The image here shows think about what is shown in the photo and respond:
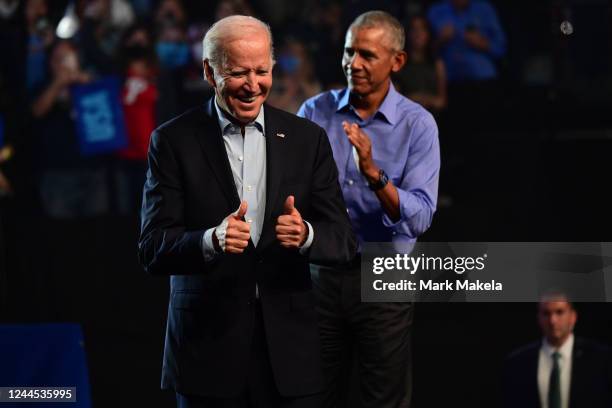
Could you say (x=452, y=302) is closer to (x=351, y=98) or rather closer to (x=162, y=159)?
(x=351, y=98)

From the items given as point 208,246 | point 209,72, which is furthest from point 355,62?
point 208,246

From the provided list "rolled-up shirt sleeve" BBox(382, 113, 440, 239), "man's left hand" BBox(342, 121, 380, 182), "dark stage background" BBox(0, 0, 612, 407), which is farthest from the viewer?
"dark stage background" BBox(0, 0, 612, 407)

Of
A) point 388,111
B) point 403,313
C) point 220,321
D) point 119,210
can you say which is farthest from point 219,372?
point 119,210

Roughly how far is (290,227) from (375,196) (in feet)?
3.00

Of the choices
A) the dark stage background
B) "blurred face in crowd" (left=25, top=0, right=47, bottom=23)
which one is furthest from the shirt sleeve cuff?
"blurred face in crowd" (left=25, top=0, right=47, bottom=23)

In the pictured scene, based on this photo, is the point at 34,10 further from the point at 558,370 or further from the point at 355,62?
the point at 558,370

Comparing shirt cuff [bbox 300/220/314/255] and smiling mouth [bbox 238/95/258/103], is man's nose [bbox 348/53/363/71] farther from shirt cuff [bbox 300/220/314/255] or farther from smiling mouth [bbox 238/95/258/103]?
shirt cuff [bbox 300/220/314/255]

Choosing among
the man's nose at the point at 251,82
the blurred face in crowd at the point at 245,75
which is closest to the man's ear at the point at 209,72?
the blurred face in crowd at the point at 245,75

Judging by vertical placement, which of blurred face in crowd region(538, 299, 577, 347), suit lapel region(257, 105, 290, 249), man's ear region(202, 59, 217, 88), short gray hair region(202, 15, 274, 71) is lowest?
blurred face in crowd region(538, 299, 577, 347)

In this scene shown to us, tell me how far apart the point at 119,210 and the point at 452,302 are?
2214 millimetres

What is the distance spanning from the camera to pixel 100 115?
648 cm

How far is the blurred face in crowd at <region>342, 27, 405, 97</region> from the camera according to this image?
3.32 metres

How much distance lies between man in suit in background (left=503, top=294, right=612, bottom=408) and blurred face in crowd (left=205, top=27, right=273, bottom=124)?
1.64 metres

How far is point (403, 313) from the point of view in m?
3.31
